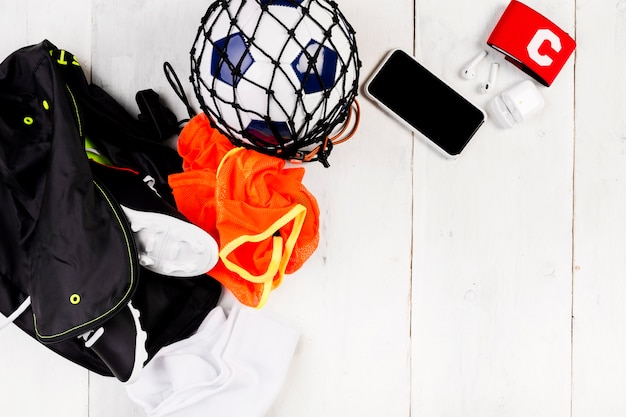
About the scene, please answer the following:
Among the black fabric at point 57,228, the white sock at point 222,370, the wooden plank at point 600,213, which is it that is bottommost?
the white sock at point 222,370

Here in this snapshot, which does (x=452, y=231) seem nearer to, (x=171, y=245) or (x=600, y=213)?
(x=600, y=213)

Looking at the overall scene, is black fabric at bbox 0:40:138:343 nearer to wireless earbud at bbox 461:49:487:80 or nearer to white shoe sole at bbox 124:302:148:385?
white shoe sole at bbox 124:302:148:385

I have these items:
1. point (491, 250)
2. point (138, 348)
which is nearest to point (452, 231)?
point (491, 250)

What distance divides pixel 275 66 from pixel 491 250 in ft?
1.42

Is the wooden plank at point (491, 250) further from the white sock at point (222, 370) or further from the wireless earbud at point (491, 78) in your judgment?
the white sock at point (222, 370)

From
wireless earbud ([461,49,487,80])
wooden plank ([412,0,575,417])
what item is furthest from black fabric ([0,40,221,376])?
wireless earbud ([461,49,487,80])

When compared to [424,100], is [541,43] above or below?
above

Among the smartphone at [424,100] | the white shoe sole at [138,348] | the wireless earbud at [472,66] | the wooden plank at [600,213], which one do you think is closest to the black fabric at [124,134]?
the white shoe sole at [138,348]

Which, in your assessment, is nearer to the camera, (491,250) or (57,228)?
(57,228)

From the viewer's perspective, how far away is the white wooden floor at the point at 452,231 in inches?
30.9

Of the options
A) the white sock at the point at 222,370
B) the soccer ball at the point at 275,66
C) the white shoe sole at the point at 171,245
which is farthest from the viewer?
the white sock at the point at 222,370

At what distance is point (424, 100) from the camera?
0.77 meters

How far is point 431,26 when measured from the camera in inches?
30.8

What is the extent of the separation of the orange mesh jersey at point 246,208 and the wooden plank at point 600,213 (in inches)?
15.5
